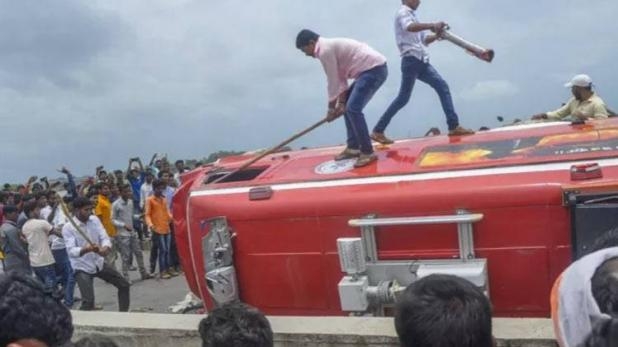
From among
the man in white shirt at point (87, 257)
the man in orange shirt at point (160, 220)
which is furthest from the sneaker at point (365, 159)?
the man in orange shirt at point (160, 220)

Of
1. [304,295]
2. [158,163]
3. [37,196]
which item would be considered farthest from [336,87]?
[158,163]

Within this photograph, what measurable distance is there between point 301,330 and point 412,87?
116 inches

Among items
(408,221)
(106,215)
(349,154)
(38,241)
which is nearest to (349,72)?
(349,154)

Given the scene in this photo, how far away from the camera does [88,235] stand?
7828 mm

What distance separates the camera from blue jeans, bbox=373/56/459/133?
612cm

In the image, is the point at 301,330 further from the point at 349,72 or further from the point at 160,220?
the point at 160,220

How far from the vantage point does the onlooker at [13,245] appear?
878cm

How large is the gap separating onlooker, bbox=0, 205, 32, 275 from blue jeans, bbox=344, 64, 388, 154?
16.7 feet

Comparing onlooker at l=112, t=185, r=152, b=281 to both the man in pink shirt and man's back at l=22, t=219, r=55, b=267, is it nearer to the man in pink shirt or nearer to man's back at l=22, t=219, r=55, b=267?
man's back at l=22, t=219, r=55, b=267

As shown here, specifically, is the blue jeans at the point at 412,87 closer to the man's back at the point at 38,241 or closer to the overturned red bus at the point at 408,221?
the overturned red bus at the point at 408,221

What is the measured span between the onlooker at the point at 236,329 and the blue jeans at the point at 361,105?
10.4 ft

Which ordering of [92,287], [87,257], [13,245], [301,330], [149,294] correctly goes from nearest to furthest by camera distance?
[301,330] → [87,257] → [92,287] → [13,245] → [149,294]

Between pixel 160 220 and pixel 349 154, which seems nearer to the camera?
pixel 349 154

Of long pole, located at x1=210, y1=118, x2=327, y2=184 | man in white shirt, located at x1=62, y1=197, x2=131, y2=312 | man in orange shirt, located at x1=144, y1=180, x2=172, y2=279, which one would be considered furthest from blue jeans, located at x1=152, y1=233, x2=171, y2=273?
long pole, located at x1=210, y1=118, x2=327, y2=184
